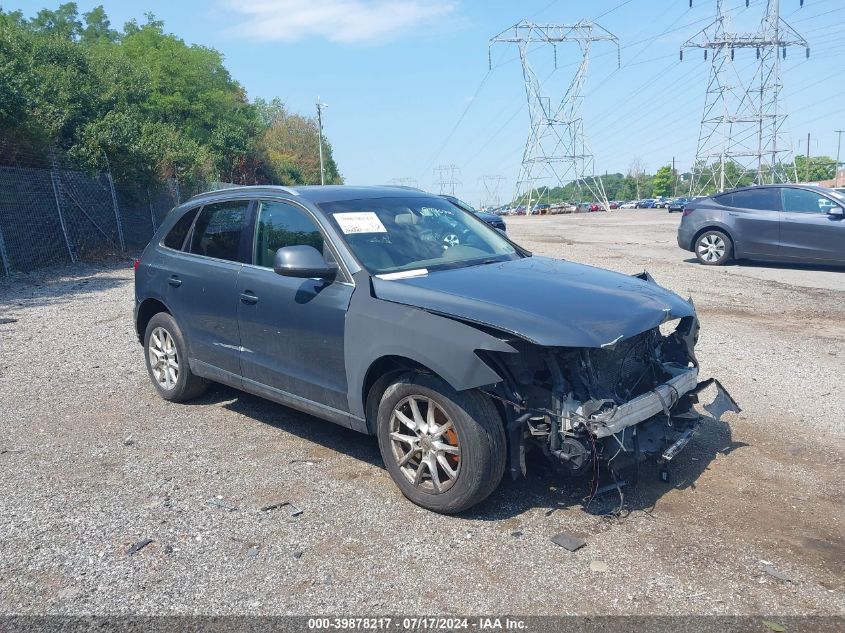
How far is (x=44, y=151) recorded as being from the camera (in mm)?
17844

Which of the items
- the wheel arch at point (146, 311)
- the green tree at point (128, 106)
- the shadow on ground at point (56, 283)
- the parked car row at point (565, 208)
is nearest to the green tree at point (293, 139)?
the green tree at point (128, 106)

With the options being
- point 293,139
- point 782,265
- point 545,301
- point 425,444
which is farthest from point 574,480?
point 293,139

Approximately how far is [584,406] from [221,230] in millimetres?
3300

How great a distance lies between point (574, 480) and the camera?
14.3 ft

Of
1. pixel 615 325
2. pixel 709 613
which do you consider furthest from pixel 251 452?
pixel 709 613

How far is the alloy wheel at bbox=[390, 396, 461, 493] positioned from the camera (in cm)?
386

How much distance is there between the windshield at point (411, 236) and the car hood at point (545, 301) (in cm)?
24

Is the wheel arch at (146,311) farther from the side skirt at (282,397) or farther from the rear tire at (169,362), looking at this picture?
the side skirt at (282,397)

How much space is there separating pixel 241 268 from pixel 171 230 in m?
1.38

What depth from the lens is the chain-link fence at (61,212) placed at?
15406 mm

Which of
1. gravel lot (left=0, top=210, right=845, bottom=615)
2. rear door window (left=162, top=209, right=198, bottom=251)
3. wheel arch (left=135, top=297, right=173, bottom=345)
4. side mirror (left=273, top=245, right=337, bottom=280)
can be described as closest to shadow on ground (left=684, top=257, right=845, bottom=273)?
gravel lot (left=0, top=210, right=845, bottom=615)

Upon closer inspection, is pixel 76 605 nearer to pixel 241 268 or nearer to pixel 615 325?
pixel 241 268

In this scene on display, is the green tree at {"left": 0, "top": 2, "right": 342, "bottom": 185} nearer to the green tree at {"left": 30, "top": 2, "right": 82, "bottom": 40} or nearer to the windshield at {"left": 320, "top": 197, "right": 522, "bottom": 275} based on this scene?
the green tree at {"left": 30, "top": 2, "right": 82, "bottom": 40}

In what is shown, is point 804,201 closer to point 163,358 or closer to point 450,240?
point 450,240
